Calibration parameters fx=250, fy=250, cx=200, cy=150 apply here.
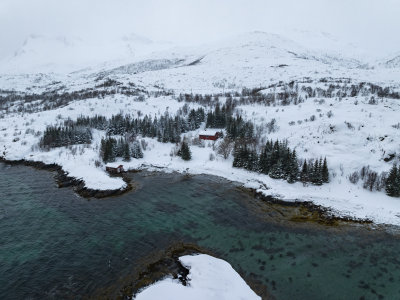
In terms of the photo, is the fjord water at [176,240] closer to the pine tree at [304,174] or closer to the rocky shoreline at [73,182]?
the rocky shoreline at [73,182]

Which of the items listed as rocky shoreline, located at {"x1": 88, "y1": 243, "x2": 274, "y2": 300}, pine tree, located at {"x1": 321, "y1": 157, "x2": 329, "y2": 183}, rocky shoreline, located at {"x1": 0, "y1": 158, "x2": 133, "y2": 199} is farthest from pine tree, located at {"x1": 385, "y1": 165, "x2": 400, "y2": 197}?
rocky shoreline, located at {"x1": 0, "y1": 158, "x2": 133, "y2": 199}

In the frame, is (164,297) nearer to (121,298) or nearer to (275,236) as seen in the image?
(121,298)

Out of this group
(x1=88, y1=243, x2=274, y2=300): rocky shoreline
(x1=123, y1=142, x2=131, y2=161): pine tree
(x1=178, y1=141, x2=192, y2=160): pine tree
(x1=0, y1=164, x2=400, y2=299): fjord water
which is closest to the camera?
(x1=88, y1=243, x2=274, y2=300): rocky shoreline

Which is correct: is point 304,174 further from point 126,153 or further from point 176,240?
point 126,153

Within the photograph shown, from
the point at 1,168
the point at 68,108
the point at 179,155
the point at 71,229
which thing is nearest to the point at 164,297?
the point at 71,229

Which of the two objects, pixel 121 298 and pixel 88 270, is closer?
pixel 121 298

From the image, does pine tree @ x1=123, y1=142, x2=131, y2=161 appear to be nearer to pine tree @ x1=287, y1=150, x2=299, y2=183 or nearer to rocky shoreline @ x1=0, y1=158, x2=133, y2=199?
rocky shoreline @ x1=0, y1=158, x2=133, y2=199

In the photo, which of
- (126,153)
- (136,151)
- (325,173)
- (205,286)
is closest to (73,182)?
(126,153)
